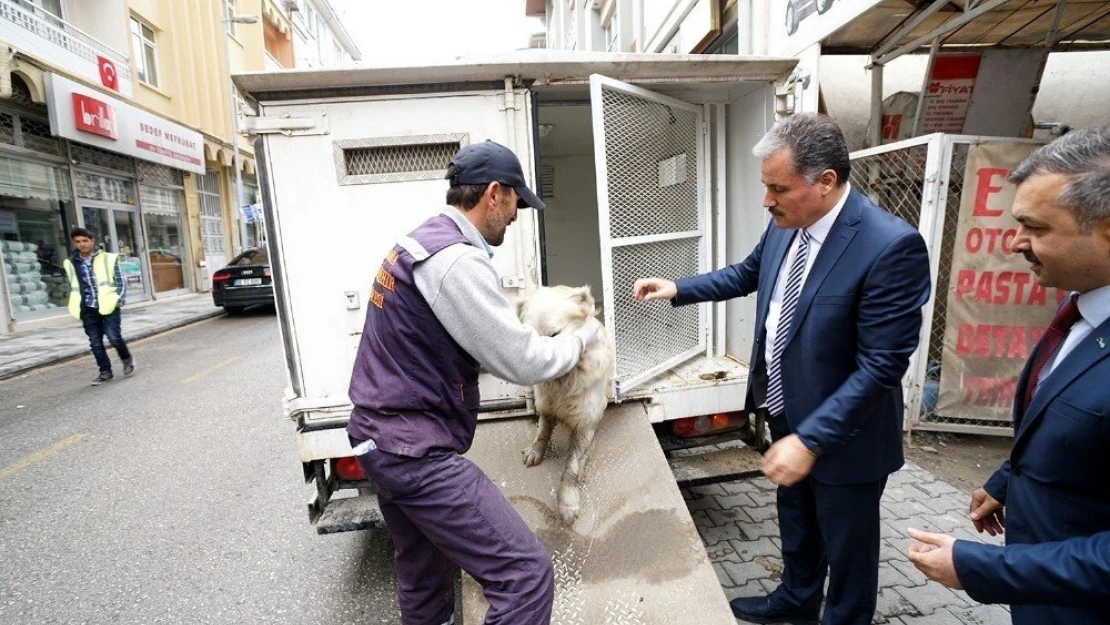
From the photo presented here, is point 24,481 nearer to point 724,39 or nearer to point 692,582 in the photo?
point 692,582

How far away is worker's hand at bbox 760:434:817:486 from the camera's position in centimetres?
189

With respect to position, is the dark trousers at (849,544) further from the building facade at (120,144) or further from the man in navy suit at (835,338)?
the building facade at (120,144)

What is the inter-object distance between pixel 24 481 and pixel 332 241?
4.32 m

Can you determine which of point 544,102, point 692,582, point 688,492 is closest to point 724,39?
point 544,102

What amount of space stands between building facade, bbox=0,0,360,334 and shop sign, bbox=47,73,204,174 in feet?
0.10

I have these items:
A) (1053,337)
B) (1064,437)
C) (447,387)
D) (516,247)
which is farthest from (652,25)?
(1064,437)

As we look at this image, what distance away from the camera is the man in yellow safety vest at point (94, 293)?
7.30m

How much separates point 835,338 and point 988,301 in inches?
151

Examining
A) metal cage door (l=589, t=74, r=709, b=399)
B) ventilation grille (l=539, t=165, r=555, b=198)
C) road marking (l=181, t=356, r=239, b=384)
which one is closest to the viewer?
metal cage door (l=589, t=74, r=709, b=399)

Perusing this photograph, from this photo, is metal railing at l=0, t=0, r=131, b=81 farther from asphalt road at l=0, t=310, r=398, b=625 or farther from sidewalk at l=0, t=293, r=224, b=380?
asphalt road at l=0, t=310, r=398, b=625

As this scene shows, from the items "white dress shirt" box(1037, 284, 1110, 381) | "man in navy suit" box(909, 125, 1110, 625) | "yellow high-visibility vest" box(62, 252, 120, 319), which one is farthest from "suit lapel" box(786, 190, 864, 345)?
"yellow high-visibility vest" box(62, 252, 120, 319)

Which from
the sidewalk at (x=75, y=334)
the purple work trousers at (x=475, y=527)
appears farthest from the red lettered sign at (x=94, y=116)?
the purple work trousers at (x=475, y=527)

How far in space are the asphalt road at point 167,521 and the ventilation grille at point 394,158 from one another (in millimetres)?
2415

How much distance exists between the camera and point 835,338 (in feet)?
6.64
